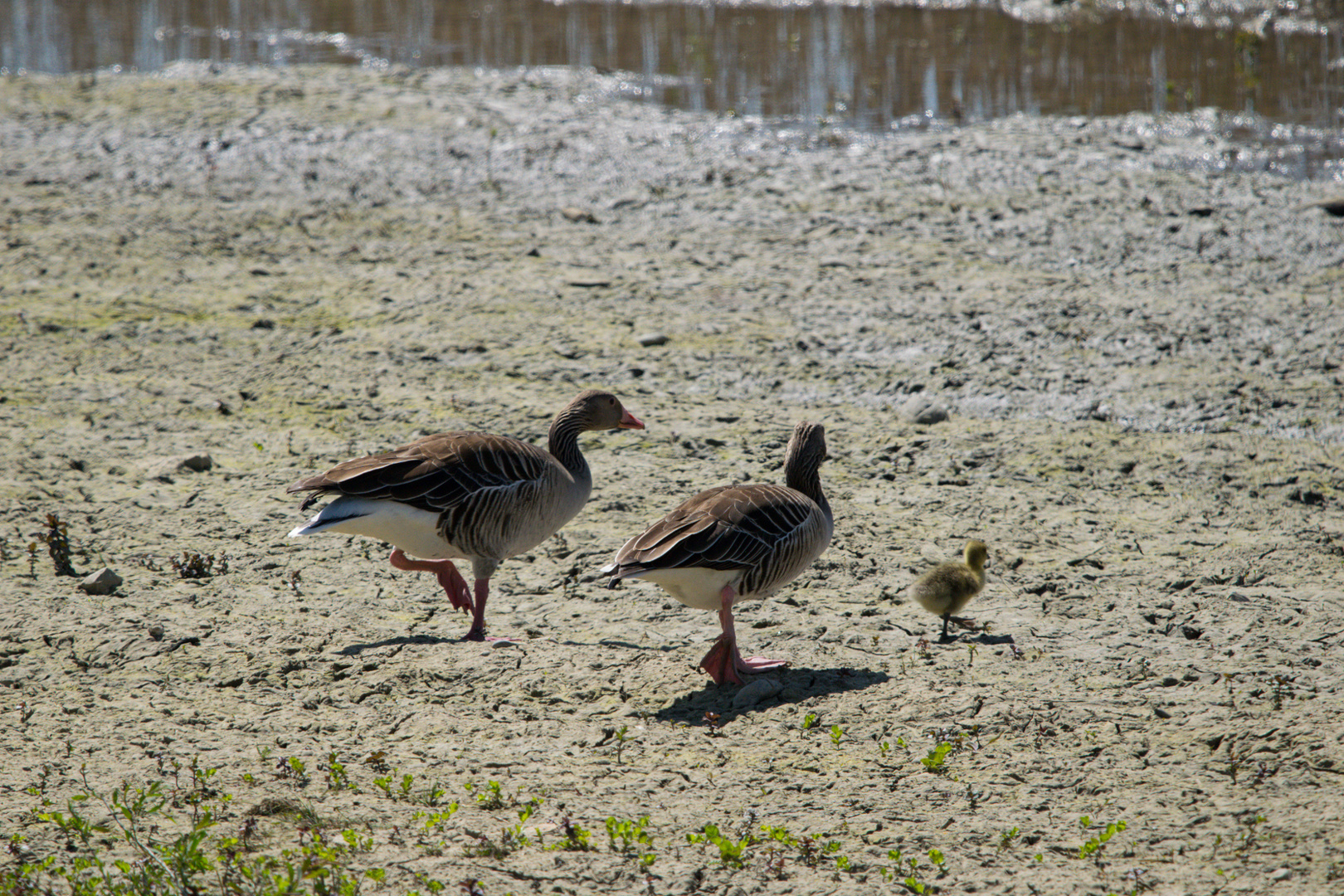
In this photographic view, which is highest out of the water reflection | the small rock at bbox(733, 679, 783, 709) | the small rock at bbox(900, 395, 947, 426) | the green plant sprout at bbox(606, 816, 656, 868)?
the water reflection

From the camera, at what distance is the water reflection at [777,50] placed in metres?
15.4

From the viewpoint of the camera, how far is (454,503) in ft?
19.7

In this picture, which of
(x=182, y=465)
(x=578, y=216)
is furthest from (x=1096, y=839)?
(x=578, y=216)

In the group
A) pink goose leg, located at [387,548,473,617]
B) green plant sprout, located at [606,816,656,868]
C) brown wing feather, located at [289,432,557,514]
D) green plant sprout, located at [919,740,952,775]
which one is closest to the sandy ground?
green plant sprout, located at [919,740,952,775]

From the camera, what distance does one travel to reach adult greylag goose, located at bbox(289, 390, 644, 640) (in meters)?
5.91

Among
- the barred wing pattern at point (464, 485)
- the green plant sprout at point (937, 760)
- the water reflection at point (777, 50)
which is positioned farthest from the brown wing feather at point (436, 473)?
the water reflection at point (777, 50)

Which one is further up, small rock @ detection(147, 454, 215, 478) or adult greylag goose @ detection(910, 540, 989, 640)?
small rock @ detection(147, 454, 215, 478)

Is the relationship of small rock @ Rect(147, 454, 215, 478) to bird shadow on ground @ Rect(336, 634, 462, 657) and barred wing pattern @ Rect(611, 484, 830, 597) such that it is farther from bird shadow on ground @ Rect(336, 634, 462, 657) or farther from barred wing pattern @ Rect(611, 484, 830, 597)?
barred wing pattern @ Rect(611, 484, 830, 597)

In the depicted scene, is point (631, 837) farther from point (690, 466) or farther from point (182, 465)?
point (182, 465)

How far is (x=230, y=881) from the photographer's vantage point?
3.91m

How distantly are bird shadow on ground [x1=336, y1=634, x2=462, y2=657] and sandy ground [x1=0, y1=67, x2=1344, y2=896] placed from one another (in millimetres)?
37

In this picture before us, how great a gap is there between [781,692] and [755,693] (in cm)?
13

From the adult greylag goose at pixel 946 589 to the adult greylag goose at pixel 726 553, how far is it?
589mm

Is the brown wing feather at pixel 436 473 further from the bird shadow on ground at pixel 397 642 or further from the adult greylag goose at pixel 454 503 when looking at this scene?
the bird shadow on ground at pixel 397 642
